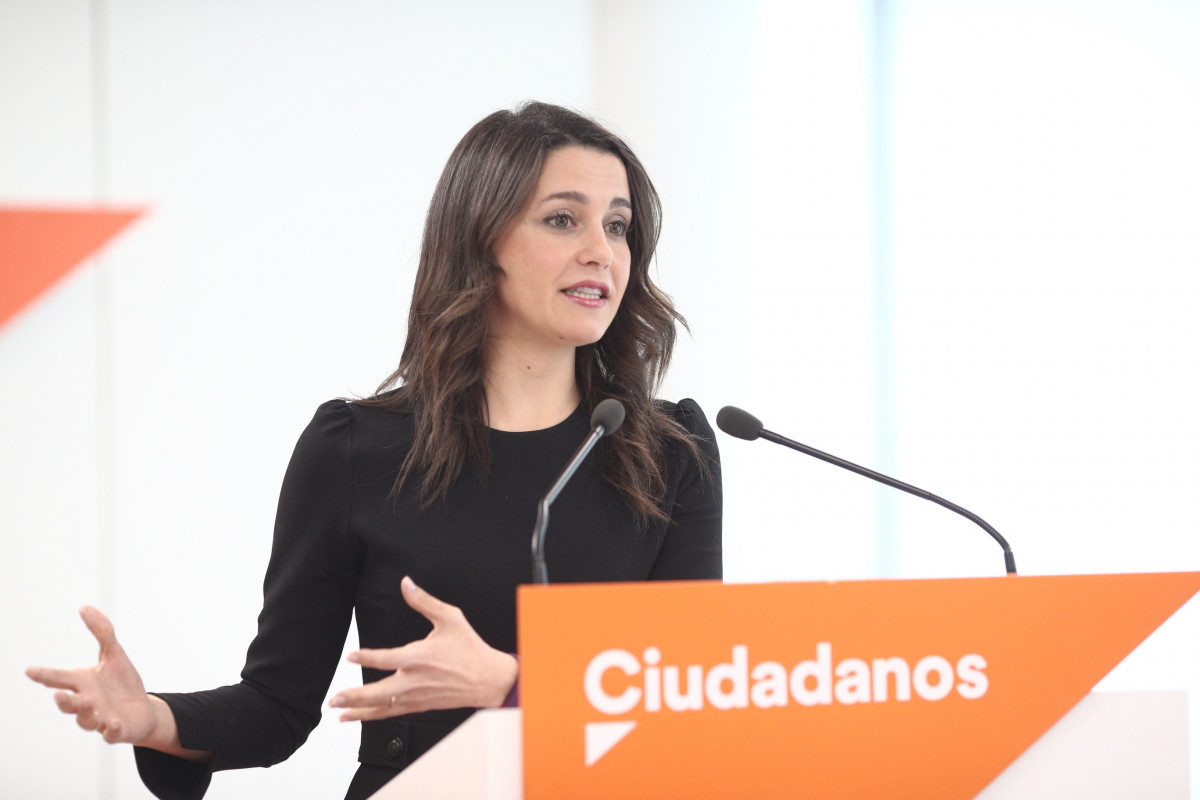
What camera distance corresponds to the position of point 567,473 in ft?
3.84

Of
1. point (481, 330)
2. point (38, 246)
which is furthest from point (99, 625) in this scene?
point (38, 246)

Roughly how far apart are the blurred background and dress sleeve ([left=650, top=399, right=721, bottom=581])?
1469mm

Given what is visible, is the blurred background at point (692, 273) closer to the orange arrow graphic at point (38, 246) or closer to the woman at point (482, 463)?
the orange arrow graphic at point (38, 246)

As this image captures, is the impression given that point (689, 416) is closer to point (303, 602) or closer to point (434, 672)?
point (303, 602)

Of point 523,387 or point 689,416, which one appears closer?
point 523,387

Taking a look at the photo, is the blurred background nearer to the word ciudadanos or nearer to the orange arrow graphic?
the orange arrow graphic

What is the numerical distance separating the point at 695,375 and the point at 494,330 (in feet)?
6.01

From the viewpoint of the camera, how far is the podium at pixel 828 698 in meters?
0.91

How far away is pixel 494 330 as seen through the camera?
1791 millimetres

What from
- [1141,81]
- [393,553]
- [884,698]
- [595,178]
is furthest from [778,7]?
[884,698]

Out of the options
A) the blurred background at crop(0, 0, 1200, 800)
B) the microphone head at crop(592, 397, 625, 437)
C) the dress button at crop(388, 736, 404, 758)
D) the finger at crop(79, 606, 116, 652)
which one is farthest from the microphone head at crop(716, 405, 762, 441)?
the blurred background at crop(0, 0, 1200, 800)

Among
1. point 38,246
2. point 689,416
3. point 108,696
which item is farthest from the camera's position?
point 38,246

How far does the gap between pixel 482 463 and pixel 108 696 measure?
0.62 metres

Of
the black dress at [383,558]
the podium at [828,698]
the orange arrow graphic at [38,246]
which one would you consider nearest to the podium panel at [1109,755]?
the podium at [828,698]
